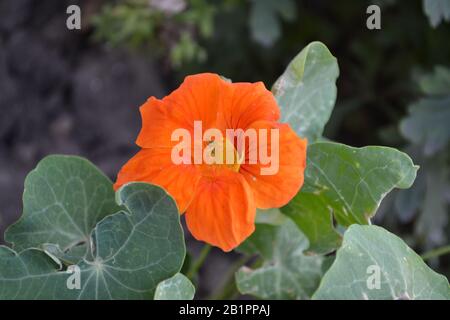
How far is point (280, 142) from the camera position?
676 millimetres

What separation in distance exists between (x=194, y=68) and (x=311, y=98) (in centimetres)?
83

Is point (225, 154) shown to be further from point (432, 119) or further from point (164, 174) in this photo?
point (432, 119)

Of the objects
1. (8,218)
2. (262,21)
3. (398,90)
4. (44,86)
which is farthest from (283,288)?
(44,86)

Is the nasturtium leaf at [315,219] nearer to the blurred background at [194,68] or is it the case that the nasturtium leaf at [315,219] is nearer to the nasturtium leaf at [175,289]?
the nasturtium leaf at [175,289]

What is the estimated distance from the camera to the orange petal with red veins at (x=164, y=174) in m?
0.69

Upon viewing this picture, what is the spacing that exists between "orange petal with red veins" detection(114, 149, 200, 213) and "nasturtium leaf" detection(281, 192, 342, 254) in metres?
0.18

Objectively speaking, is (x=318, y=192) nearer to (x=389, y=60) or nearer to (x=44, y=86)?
(x=389, y=60)

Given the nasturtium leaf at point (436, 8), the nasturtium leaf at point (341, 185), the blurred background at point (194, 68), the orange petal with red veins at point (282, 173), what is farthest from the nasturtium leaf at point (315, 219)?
the blurred background at point (194, 68)

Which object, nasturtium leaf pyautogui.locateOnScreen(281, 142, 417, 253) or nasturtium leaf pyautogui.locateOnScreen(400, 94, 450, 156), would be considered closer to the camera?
nasturtium leaf pyautogui.locateOnScreen(281, 142, 417, 253)

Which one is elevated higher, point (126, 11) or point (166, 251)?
point (126, 11)

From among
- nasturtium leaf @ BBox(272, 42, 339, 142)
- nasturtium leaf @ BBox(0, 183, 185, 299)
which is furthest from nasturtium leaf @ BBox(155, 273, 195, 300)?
nasturtium leaf @ BBox(272, 42, 339, 142)

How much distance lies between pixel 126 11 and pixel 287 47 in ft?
1.35

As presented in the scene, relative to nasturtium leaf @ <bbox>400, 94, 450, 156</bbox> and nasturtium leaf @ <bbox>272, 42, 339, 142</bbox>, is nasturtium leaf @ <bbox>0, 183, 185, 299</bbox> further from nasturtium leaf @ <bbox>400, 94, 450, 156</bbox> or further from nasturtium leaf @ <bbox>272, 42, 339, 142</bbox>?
nasturtium leaf @ <bbox>400, 94, 450, 156</bbox>

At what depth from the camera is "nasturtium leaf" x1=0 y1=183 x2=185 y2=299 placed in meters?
0.68
